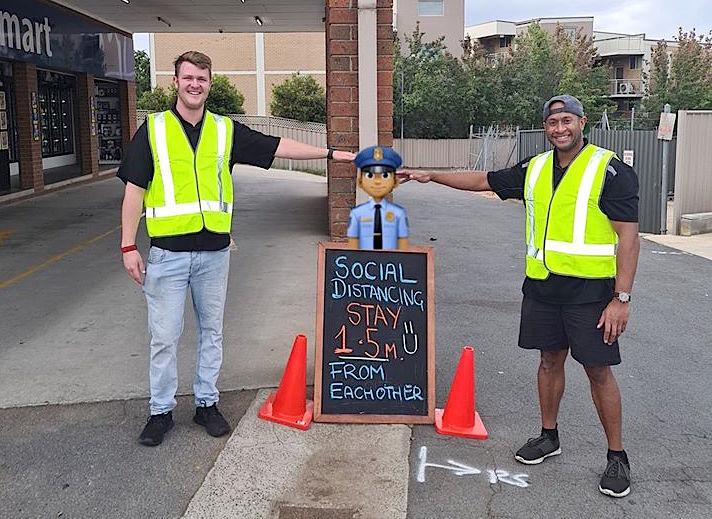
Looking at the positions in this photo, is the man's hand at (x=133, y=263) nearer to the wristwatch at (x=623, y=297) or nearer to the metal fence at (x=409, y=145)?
the wristwatch at (x=623, y=297)

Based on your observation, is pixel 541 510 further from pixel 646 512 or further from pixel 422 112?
pixel 422 112

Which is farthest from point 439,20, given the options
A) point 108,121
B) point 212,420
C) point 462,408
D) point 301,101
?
point 212,420

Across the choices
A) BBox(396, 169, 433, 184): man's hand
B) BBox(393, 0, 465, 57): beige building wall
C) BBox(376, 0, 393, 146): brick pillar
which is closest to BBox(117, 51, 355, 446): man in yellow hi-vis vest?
BBox(396, 169, 433, 184): man's hand

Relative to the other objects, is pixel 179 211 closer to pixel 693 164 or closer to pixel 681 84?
pixel 693 164

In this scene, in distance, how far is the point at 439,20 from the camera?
165 ft

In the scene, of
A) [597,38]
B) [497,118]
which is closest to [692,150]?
[497,118]

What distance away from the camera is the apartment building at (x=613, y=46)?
180ft

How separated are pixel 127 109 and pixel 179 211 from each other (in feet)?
65.7

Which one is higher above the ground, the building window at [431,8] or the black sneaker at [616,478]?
the building window at [431,8]

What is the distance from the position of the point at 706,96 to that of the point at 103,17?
2490 centimetres

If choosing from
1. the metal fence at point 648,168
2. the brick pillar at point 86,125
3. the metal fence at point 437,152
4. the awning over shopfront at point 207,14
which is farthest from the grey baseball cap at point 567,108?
the metal fence at point 437,152

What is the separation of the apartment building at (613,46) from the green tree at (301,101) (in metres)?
19.2

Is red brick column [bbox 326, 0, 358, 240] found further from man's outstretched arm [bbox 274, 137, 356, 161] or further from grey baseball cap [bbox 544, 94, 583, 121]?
grey baseball cap [bbox 544, 94, 583, 121]

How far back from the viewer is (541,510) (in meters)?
3.76
